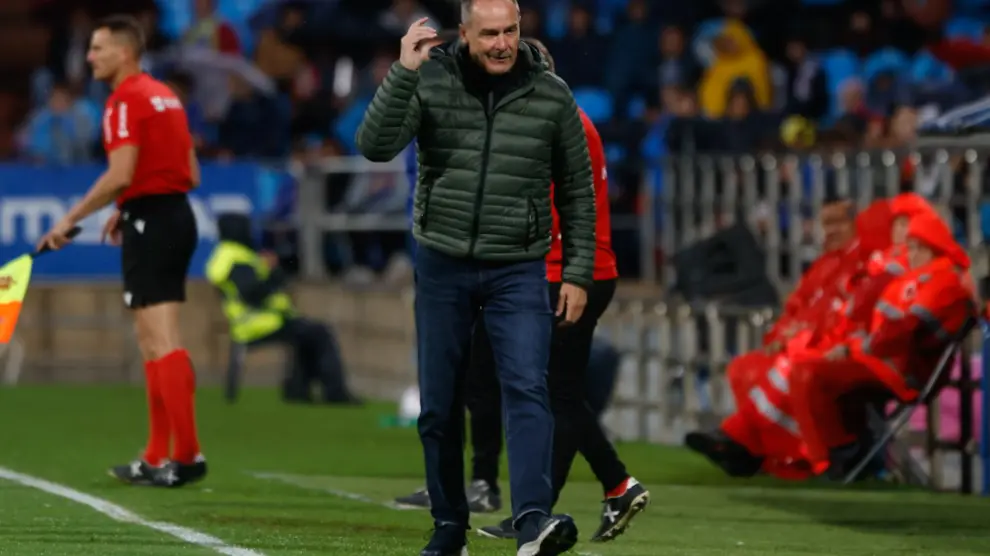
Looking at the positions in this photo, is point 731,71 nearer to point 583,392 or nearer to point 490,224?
point 583,392

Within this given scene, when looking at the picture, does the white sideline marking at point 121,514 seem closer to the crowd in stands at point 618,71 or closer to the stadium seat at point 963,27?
the crowd in stands at point 618,71

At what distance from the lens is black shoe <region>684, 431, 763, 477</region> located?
13.6 meters

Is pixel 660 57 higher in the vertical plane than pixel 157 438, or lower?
higher

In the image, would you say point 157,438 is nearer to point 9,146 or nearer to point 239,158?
point 239,158

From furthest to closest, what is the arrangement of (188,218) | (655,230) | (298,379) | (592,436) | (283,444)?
1. (298,379)
2. (655,230)
3. (283,444)
4. (188,218)
5. (592,436)

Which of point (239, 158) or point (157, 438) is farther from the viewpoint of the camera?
point (239, 158)

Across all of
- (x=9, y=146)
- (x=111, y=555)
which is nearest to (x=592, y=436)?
(x=111, y=555)

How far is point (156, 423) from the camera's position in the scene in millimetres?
12414

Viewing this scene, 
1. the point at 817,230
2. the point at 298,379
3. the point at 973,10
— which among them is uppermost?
the point at 973,10

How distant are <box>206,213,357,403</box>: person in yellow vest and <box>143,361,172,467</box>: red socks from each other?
7.92m

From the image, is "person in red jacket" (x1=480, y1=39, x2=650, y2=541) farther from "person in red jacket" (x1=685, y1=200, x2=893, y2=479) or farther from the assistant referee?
"person in red jacket" (x1=685, y1=200, x2=893, y2=479)

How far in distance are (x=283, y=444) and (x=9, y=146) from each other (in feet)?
38.0

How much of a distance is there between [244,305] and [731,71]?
15.5 feet

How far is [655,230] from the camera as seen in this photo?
19.3 metres
